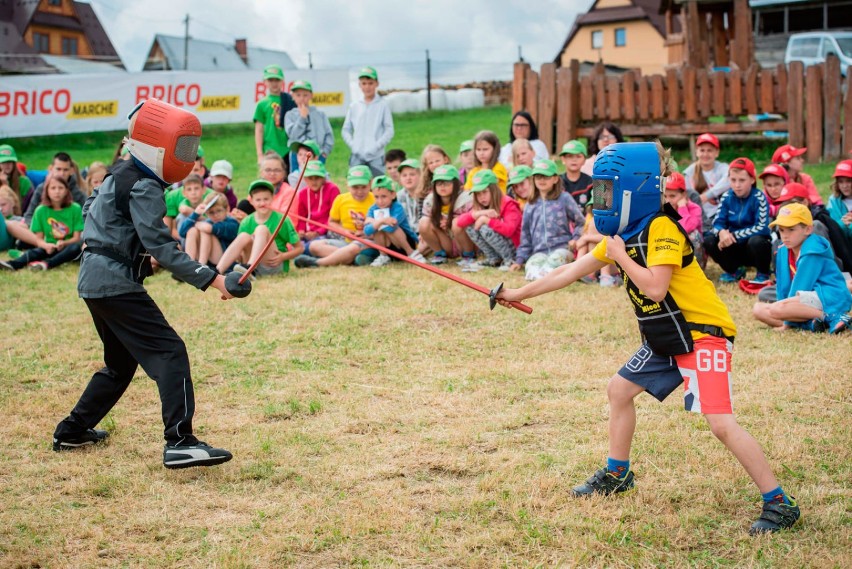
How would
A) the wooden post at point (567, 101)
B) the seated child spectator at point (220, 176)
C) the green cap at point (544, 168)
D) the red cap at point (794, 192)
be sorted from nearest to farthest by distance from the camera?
1. the red cap at point (794, 192)
2. the green cap at point (544, 168)
3. the seated child spectator at point (220, 176)
4. the wooden post at point (567, 101)

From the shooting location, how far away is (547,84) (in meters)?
14.7

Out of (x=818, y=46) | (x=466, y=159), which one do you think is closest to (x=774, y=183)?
(x=466, y=159)

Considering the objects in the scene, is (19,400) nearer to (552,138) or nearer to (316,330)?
→ (316,330)

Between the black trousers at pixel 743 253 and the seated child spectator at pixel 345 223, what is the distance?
3521mm

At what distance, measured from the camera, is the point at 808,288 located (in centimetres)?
662

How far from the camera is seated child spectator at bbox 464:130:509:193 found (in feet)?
32.1

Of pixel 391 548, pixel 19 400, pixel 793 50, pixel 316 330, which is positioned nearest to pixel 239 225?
pixel 316 330

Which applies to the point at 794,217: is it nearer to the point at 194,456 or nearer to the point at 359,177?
the point at 194,456

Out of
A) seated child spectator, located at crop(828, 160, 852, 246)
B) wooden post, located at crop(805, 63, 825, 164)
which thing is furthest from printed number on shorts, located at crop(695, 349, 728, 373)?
wooden post, located at crop(805, 63, 825, 164)

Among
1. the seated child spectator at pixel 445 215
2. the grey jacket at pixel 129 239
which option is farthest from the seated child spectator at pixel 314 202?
the grey jacket at pixel 129 239

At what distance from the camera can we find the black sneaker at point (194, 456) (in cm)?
426

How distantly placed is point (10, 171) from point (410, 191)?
5469 mm

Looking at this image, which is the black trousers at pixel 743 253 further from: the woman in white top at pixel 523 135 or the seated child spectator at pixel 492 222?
the woman in white top at pixel 523 135

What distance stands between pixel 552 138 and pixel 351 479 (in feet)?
37.8
